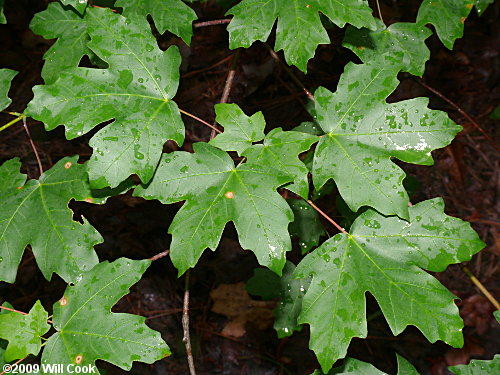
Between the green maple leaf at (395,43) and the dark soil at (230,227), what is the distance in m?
0.88

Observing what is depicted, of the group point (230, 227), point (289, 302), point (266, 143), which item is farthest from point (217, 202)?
point (230, 227)

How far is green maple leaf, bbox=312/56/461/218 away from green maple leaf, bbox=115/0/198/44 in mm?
561

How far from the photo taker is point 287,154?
4.88 feet

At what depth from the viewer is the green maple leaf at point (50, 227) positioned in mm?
1589

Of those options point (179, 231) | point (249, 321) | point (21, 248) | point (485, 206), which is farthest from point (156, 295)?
point (485, 206)

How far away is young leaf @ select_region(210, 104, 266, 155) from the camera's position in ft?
5.10

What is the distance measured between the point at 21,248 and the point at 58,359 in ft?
1.36

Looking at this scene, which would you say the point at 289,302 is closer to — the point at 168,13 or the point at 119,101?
the point at 119,101

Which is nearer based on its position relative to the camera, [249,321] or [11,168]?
[11,168]

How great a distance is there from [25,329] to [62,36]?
1.16 metres

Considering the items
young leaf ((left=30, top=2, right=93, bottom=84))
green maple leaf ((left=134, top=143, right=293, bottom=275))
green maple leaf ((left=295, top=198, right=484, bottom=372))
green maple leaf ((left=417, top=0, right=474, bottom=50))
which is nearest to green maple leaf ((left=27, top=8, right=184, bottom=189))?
green maple leaf ((left=134, top=143, right=293, bottom=275))

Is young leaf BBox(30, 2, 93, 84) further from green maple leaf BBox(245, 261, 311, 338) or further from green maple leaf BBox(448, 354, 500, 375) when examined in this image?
green maple leaf BBox(448, 354, 500, 375)

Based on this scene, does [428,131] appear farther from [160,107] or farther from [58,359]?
[58,359]

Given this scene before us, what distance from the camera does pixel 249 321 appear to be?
3.02 m
